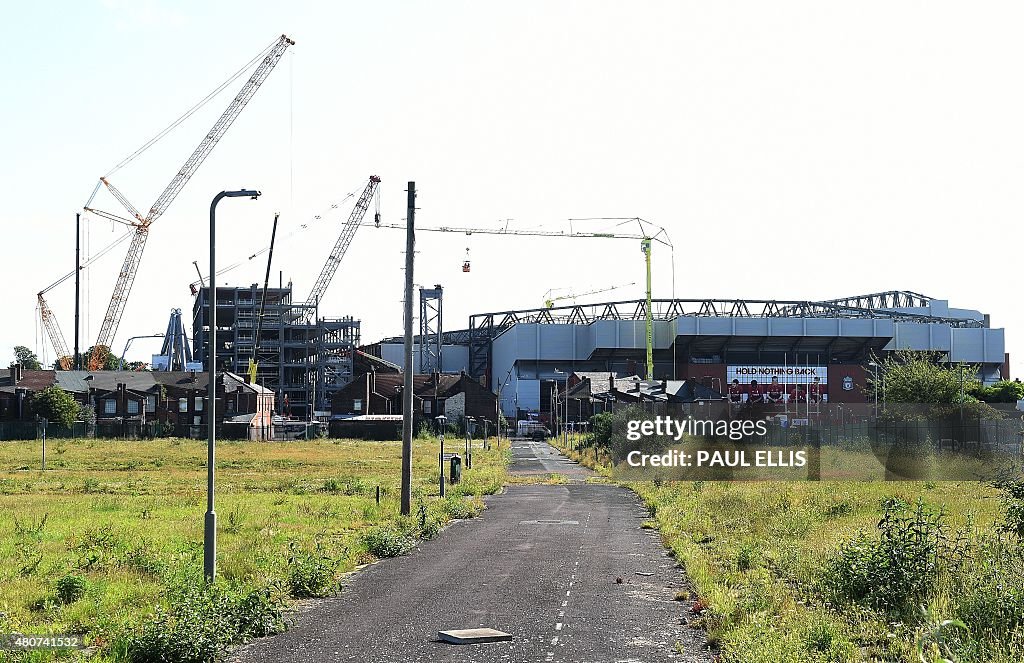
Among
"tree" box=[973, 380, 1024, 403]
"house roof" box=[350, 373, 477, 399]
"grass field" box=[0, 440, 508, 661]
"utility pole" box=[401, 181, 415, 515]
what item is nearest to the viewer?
"grass field" box=[0, 440, 508, 661]

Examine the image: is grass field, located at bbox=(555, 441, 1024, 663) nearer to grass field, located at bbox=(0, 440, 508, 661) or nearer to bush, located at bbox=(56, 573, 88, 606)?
grass field, located at bbox=(0, 440, 508, 661)

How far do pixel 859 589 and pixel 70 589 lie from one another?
43.4 ft

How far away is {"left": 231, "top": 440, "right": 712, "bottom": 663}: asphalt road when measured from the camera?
14109mm

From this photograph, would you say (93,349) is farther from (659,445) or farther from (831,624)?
(831,624)

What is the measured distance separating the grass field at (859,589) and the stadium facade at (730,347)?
127 m

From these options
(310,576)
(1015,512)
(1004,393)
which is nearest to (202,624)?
(310,576)

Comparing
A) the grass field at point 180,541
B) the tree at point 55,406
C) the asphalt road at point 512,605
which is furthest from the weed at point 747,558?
the tree at point 55,406

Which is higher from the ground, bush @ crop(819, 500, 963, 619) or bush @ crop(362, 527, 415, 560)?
bush @ crop(819, 500, 963, 619)

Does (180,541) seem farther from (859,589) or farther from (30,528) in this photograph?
(859,589)

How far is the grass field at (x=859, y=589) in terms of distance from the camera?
13055 millimetres

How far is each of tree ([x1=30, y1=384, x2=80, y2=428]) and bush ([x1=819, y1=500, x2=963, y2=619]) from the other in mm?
102057

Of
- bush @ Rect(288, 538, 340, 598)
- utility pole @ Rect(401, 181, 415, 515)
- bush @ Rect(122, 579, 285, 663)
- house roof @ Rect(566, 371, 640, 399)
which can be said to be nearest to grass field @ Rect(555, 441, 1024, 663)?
bush @ Rect(122, 579, 285, 663)

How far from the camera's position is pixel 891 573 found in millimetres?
16516

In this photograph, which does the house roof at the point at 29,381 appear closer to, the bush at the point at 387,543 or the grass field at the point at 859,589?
the bush at the point at 387,543
